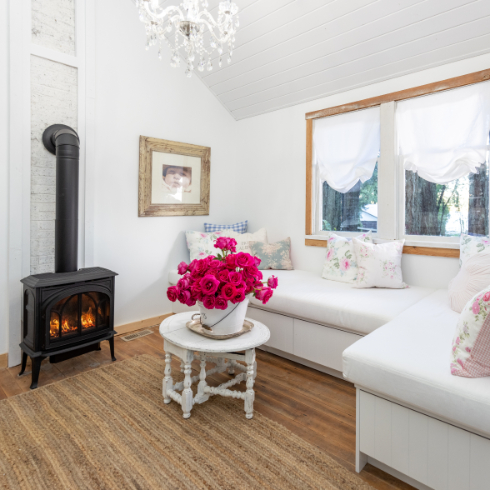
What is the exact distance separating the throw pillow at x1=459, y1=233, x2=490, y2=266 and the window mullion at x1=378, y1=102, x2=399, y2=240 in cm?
55

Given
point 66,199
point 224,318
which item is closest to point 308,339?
point 224,318

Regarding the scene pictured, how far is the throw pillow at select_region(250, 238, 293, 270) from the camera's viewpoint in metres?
3.55

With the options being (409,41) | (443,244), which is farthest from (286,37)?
(443,244)

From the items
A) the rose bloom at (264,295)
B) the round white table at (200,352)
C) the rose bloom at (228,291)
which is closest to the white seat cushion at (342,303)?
the round white table at (200,352)

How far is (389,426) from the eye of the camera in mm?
1481

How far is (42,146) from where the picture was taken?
8.87ft

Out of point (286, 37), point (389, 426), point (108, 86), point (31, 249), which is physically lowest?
point (389, 426)

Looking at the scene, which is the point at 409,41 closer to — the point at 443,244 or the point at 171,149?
the point at 443,244

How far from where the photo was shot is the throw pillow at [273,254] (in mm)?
3547

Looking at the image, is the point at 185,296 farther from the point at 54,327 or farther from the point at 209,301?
the point at 54,327

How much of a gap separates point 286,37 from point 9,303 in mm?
2974

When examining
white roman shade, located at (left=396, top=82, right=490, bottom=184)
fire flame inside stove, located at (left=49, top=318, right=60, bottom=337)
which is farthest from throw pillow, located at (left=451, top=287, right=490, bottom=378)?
fire flame inside stove, located at (left=49, top=318, right=60, bottom=337)

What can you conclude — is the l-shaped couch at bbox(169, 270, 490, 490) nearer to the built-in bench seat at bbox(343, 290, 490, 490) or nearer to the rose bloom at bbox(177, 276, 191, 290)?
the built-in bench seat at bbox(343, 290, 490, 490)

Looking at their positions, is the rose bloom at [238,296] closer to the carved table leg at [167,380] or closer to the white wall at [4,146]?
the carved table leg at [167,380]
